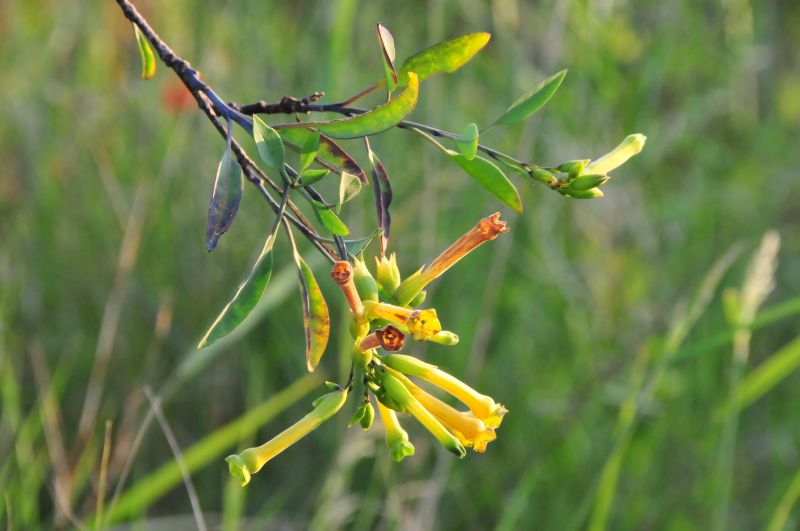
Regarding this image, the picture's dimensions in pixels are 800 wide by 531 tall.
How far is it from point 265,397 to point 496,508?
468mm

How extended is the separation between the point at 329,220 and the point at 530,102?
0.50 feet

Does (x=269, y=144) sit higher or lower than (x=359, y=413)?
higher

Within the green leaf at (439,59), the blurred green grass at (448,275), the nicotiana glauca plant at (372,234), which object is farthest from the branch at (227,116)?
the blurred green grass at (448,275)

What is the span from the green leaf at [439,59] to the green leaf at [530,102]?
0.04m

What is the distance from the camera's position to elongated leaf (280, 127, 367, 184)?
0.59m

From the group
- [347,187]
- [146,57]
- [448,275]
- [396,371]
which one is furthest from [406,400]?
[448,275]

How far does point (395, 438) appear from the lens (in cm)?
62

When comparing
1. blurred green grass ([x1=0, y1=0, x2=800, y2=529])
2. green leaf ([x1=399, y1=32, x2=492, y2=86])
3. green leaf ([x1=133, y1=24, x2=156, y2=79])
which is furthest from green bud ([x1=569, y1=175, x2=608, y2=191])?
blurred green grass ([x1=0, y1=0, x2=800, y2=529])

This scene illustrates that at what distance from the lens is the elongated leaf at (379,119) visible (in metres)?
0.55

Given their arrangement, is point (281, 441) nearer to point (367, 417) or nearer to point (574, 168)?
point (367, 417)

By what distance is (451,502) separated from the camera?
1.75 meters

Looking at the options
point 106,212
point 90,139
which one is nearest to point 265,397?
point 106,212

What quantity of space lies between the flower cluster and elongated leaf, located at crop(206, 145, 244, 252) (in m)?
0.08

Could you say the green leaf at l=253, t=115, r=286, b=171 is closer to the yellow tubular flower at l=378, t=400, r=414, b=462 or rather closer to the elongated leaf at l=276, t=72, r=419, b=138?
the elongated leaf at l=276, t=72, r=419, b=138
